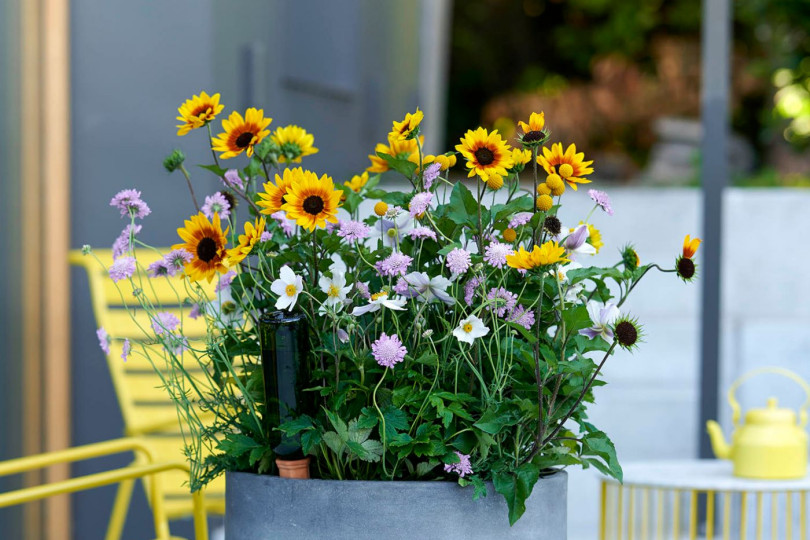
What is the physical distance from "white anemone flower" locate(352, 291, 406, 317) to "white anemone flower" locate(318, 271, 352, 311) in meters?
0.01

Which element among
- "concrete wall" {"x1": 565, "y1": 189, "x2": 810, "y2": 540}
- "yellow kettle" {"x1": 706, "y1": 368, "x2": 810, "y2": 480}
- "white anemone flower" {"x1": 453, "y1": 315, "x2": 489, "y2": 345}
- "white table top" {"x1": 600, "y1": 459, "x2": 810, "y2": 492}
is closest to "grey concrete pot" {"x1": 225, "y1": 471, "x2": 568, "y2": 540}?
"white anemone flower" {"x1": 453, "y1": 315, "x2": 489, "y2": 345}

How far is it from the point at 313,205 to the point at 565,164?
219mm

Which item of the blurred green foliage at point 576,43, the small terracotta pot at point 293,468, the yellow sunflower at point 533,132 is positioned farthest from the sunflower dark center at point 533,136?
the blurred green foliage at point 576,43

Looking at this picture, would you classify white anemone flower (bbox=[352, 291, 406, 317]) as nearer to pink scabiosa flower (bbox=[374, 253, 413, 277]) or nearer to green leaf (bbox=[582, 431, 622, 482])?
pink scabiosa flower (bbox=[374, 253, 413, 277])

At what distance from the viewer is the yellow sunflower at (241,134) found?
0.92 metres

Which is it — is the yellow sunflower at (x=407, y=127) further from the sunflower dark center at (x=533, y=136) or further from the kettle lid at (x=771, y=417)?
the kettle lid at (x=771, y=417)

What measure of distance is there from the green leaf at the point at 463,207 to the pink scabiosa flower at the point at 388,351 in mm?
125

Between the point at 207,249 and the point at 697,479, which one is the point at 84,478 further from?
the point at 697,479

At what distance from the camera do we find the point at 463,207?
36.0 inches

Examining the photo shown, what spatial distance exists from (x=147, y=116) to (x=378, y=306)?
2150 mm

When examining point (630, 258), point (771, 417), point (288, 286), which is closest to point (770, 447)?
point (771, 417)

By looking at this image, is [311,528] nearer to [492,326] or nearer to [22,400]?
[492,326]

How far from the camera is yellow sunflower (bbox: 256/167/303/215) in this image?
861 millimetres

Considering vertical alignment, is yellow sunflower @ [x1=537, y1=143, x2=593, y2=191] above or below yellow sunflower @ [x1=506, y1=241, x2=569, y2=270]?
above
